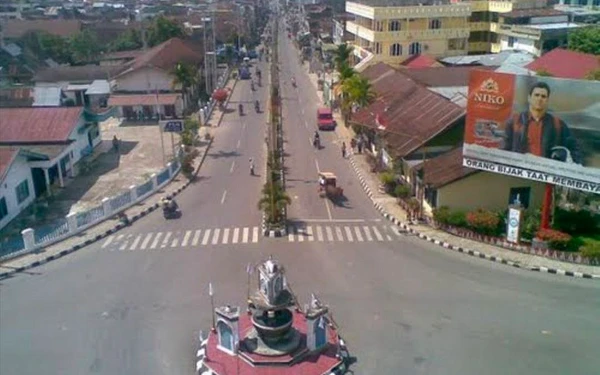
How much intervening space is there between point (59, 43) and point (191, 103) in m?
29.7

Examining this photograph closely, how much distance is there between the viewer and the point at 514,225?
2530 cm

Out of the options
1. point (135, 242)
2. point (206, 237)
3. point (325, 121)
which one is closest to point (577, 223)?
point (206, 237)

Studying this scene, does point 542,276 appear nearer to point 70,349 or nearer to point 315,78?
point 70,349

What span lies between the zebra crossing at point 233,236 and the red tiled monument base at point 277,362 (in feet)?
29.8

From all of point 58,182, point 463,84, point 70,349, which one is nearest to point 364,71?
point 463,84

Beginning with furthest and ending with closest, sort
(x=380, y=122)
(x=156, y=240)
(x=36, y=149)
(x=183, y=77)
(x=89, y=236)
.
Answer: (x=183, y=77) → (x=380, y=122) → (x=36, y=149) → (x=89, y=236) → (x=156, y=240)

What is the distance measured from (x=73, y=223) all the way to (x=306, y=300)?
1252 cm

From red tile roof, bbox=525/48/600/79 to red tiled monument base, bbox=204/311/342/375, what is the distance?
33992mm

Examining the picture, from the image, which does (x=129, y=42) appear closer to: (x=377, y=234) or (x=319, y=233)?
(x=319, y=233)

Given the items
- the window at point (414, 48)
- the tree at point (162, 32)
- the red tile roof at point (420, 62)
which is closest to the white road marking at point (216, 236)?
the red tile roof at point (420, 62)

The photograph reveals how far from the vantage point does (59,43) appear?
7806cm

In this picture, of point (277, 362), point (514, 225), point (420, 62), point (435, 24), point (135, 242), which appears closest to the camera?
point (277, 362)

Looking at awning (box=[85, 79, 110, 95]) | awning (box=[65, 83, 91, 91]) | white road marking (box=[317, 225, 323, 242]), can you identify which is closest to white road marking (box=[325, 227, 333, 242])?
white road marking (box=[317, 225, 323, 242])

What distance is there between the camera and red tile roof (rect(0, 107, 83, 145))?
119ft
